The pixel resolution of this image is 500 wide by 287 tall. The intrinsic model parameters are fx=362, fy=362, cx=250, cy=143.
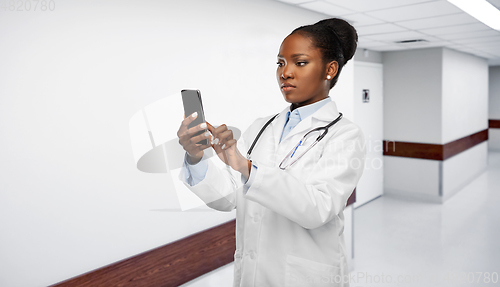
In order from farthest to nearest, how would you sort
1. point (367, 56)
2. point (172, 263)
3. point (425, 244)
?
point (367, 56) → point (425, 244) → point (172, 263)

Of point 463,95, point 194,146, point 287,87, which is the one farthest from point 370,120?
point 194,146

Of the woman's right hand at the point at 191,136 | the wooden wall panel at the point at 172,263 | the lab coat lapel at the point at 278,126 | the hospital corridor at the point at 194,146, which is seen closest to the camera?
the woman's right hand at the point at 191,136

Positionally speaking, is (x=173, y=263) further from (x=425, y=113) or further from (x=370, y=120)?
(x=425, y=113)

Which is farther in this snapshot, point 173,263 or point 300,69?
point 173,263

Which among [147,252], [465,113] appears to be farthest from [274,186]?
[465,113]

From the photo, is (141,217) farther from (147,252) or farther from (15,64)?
(15,64)

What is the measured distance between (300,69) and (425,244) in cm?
419

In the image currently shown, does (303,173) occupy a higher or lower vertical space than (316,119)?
lower

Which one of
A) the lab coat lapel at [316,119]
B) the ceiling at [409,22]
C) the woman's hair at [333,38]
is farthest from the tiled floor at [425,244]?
the ceiling at [409,22]

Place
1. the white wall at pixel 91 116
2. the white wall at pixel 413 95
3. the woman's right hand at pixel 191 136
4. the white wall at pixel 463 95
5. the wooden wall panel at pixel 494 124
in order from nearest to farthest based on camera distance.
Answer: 1. the woman's right hand at pixel 191 136
2. the white wall at pixel 91 116
3. the white wall at pixel 413 95
4. the white wall at pixel 463 95
5. the wooden wall panel at pixel 494 124

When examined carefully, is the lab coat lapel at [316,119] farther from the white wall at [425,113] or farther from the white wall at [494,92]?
the white wall at [494,92]

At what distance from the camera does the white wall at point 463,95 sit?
21.0ft

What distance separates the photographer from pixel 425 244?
4.58 metres

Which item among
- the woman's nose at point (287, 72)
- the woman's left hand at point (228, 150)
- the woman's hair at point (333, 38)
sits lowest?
the woman's left hand at point (228, 150)
